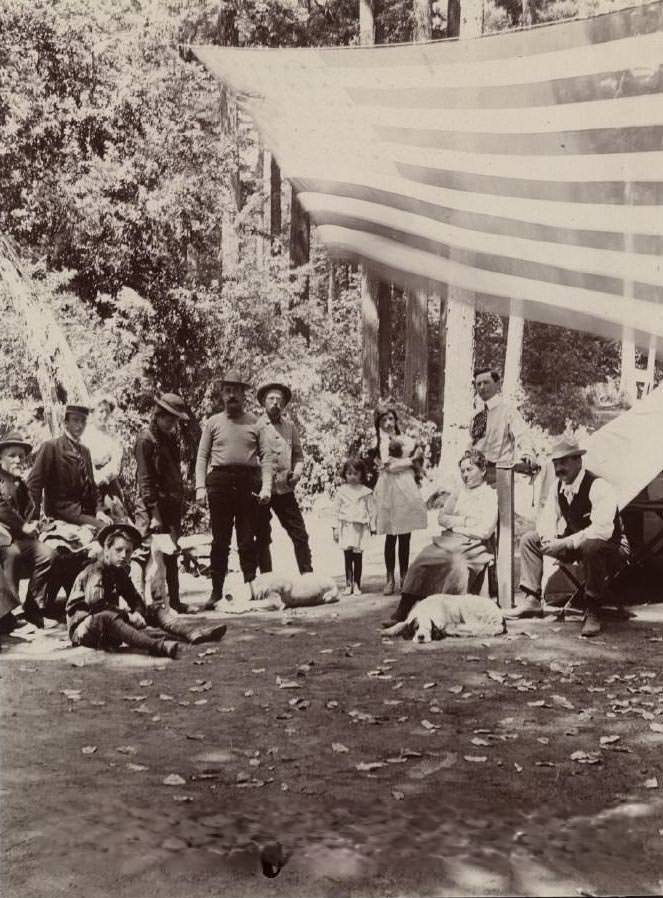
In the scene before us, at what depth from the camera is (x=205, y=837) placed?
2822 mm

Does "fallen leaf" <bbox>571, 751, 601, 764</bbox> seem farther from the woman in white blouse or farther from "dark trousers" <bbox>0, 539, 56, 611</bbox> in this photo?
"dark trousers" <bbox>0, 539, 56, 611</bbox>

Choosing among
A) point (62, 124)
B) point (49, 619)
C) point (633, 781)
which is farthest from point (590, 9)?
point (49, 619)

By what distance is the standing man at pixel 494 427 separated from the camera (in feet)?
13.7

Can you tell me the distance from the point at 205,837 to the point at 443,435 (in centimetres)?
206

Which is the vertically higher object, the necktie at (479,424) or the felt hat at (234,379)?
the felt hat at (234,379)

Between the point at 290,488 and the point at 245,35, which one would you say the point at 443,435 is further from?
the point at 245,35

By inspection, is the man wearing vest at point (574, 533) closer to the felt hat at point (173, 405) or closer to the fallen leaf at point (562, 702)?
the fallen leaf at point (562, 702)

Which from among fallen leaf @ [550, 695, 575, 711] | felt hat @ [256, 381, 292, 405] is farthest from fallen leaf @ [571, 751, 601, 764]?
felt hat @ [256, 381, 292, 405]

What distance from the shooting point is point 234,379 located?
427cm

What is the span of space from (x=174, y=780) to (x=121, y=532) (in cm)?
123

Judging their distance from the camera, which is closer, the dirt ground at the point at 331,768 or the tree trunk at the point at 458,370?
the dirt ground at the point at 331,768

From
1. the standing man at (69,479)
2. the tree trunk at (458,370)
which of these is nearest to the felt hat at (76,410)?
the standing man at (69,479)

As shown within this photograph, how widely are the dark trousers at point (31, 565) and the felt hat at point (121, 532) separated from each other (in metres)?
0.22

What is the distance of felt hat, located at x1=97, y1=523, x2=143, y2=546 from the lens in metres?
3.98
